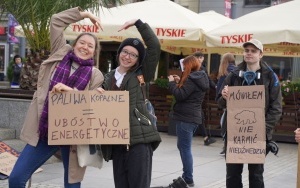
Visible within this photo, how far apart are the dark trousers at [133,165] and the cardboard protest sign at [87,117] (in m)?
0.16

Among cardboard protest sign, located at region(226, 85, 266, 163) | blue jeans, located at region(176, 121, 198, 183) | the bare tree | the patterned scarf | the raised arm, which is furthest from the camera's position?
the bare tree

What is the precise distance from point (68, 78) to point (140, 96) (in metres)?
0.60

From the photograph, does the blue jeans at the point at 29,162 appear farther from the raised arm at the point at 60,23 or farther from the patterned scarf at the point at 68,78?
the raised arm at the point at 60,23

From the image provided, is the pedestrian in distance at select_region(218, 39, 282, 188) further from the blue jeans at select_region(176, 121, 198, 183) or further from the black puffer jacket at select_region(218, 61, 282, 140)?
the blue jeans at select_region(176, 121, 198, 183)

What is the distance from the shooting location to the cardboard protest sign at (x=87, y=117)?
473 centimetres

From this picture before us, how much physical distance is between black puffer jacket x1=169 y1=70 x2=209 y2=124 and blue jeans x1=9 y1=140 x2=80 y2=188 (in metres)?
2.92

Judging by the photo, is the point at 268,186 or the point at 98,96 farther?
the point at 268,186

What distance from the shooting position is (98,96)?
15.6ft

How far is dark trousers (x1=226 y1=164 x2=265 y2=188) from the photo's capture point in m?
5.38

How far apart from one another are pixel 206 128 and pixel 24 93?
16.2 feet

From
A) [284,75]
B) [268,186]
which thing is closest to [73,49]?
[268,186]

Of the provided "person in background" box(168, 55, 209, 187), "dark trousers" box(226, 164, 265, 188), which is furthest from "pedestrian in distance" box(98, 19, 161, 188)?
"person in background" box(168, 55, 209, 187)

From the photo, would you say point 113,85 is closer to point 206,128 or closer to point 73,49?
point 73,49

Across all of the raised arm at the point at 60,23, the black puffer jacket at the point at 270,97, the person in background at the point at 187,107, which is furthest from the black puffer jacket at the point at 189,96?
the raised arm at the point at 60,23
